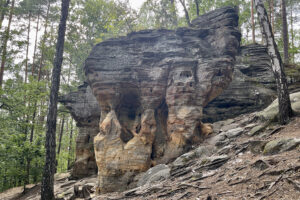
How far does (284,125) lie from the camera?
7.42m

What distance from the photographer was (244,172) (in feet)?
17.4

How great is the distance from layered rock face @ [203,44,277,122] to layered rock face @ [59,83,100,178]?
863cm

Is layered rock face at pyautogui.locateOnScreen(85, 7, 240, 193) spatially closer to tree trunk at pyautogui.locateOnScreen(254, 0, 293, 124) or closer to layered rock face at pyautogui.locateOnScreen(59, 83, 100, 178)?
tree trunk at pyautogui.locateOnScreen(254, 0, 293, 124)

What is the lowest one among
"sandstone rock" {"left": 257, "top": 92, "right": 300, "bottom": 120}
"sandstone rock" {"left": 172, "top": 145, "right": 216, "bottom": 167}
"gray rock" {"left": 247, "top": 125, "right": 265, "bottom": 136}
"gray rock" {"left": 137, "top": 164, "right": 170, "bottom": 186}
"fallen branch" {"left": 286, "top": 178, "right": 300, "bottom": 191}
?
"gray rock" {"left": 137, "top": 164, "right": 170, "bottom": 186}

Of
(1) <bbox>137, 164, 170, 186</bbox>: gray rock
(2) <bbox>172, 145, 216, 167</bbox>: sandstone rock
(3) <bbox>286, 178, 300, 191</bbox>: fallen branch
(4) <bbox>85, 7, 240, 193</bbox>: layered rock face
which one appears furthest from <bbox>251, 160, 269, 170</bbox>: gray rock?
(4) <bbox>85, 7, 240, 193</bbox>: layered rock face

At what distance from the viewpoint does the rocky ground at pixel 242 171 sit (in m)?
4.25

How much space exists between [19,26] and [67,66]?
29.7 ft

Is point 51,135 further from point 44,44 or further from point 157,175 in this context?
point 44,44

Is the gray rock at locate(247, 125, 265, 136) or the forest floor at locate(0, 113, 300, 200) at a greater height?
the gray rock at locate(247, 125, 265, 136)

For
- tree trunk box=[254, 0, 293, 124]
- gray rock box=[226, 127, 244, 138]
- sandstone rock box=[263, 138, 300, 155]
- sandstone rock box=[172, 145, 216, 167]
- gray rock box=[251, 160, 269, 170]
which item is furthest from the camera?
gray rock box=[226, 127, 244, 138]

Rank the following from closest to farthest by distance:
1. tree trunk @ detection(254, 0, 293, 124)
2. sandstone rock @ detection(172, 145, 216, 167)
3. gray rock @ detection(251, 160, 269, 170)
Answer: gray rock @ detection(251, 160, 269, 170), tree trunk @ detection(254, 0, 293, 124), sandstone rock @ detection(172, 145, 216, 167)

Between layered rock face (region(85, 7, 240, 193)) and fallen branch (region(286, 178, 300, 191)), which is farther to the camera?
layered rock face (region(85, 7, 240, 193))

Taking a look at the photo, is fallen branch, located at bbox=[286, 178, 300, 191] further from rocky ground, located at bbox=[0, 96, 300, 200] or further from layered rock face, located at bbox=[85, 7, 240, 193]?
layered rock face, located at bbox=[85, 7, 240, 193]

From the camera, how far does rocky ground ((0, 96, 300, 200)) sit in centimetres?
→ 425
